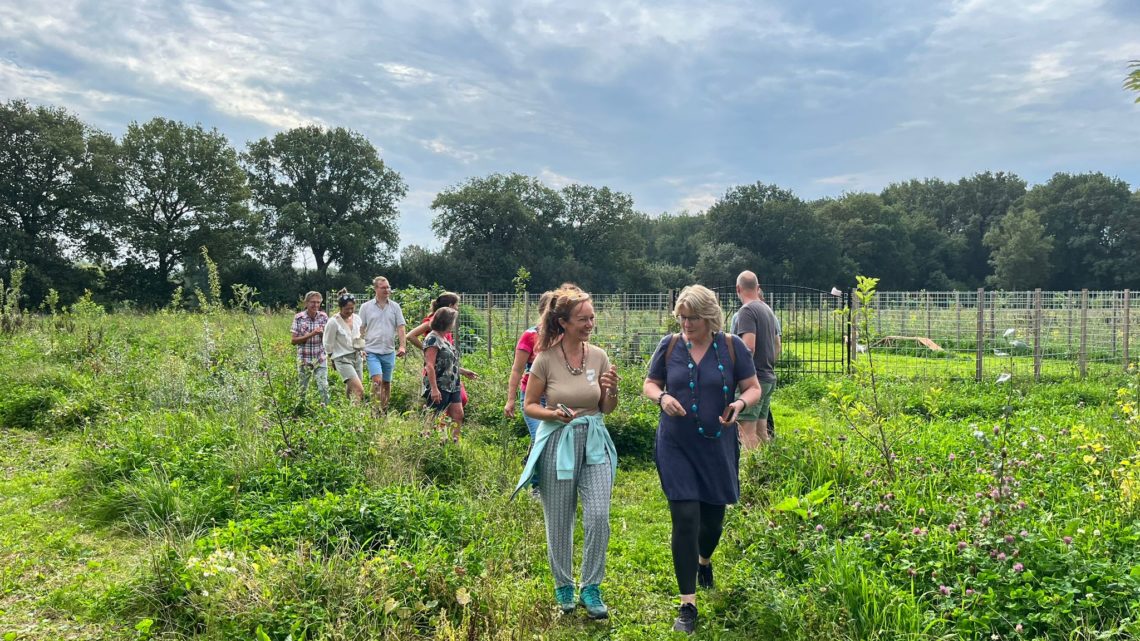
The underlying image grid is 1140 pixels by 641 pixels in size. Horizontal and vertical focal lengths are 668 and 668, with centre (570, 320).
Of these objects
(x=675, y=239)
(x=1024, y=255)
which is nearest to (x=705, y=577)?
(x=1024, y=255)

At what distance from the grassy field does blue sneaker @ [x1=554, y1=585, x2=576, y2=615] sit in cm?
6

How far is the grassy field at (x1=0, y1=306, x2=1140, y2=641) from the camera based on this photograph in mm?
2986

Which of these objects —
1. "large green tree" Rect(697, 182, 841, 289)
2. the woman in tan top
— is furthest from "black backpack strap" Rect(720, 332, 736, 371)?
"large green tree" Rect(697, 182, 841, 289)

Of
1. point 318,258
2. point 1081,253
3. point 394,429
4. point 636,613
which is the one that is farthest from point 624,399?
point 1081,253

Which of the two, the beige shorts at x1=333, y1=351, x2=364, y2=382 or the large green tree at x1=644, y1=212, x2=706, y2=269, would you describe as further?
the large green tree at x1=644, y1=212, x2=706, y2=269

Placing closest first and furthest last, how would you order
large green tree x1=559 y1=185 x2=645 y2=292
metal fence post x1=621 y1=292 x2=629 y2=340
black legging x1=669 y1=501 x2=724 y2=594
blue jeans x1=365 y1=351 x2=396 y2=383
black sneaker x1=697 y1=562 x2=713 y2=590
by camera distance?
black legging x1=669 y1=501 x2=724 y2=594 → black sneaker x1=697 y1=562 x2=713 y2=590 → blue jeans x1=365 y1=351 x2=396 y2=383 → metal fence post x1=621 y1=292 x2=629 y2=340 → large green tree x1=559 y1=185 x2=645 y2=292

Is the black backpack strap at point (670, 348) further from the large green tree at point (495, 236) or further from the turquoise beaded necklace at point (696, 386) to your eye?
the large green tree at point (495, 236)

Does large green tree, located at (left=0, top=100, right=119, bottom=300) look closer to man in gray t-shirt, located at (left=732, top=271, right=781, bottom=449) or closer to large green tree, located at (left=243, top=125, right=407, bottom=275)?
large green tree, located at (left=243, top=125, right=407, bottom=275)

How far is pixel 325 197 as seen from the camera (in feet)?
133

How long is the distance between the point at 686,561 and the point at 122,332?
14051 mm

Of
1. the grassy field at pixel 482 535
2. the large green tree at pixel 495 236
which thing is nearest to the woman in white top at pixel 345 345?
the grassy field at pixel 482 535

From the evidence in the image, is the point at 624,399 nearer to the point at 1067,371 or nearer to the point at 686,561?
the point at 686,561

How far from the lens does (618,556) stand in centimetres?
441

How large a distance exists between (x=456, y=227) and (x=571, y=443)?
148 feet
